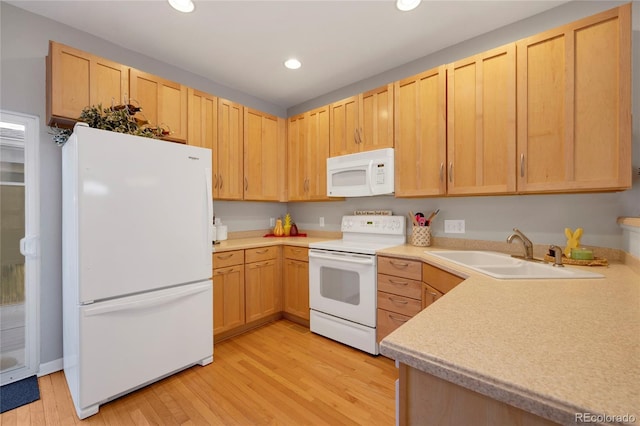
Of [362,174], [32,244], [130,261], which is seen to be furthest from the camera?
[362,174]

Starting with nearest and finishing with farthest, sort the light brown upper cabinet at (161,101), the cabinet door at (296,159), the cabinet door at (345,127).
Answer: the light brown upper cabinet at (161,101)
the cabinet door at (345,127)
the cabinet door at (296,159)

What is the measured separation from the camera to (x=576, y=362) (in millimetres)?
562

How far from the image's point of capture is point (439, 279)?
70.6 inches

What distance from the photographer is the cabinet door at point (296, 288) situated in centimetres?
285

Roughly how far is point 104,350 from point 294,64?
275cm

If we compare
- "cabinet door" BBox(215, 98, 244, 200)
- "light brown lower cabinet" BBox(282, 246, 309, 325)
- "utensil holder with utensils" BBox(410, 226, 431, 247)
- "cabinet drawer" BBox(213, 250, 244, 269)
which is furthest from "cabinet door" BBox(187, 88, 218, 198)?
"utensil holder with utensils" BBox(410, 226, 431, 247)

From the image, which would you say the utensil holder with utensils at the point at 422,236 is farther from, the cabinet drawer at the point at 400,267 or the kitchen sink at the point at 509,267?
the cabinet drawer at the point at 400,267

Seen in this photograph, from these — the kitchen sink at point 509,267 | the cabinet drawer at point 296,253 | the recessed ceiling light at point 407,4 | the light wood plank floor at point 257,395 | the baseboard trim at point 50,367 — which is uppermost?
the recessed ceiling light at point 407,4

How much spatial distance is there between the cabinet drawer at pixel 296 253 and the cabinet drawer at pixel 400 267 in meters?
0.88

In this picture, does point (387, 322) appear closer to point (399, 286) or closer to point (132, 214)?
point (399, 286)

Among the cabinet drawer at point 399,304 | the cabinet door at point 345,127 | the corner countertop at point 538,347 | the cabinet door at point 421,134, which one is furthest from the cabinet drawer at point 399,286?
the cabinet door at point 345,127

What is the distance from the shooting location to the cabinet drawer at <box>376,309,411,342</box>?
7.05ft

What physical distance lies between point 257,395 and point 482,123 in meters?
2.51

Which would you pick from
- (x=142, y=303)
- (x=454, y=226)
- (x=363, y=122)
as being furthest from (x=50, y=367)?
(x=454, y=226)
